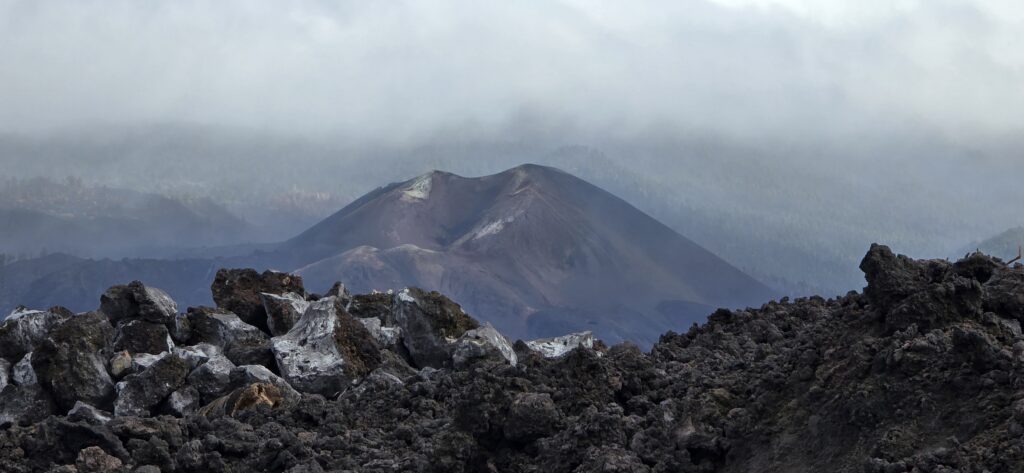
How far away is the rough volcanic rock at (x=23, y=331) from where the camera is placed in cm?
2548

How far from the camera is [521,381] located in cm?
1662

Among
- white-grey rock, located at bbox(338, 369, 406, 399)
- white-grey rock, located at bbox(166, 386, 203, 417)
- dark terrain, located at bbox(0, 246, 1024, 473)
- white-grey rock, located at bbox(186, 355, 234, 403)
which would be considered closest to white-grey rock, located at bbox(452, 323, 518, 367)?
dark terrain, located at bbox(0, 246, 1024, 473)

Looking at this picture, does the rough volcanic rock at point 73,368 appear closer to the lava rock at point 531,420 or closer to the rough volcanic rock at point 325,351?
the rough volcanic rock at point 325,351

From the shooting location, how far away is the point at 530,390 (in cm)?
1650

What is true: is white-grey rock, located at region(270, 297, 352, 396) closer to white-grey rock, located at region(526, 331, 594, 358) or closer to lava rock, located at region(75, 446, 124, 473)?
white-grey rock, located at region(526, 331, 594, 358)

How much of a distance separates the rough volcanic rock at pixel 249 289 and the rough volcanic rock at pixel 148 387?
5610mm

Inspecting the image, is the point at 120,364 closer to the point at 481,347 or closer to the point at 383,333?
the point at 383,333

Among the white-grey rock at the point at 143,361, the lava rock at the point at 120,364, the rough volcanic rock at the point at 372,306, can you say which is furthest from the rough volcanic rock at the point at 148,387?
the rough volcanic rock at the point at 372,306

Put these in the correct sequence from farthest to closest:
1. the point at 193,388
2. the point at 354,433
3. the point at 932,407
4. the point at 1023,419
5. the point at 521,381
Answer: the point at 193,388 < the point at 354,433 < the point at 521,381 < the point at 932,407 < the point at 1023,419

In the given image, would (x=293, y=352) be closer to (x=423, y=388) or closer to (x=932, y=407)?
(x=423, y=388)

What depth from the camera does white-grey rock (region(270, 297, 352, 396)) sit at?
76.0ft

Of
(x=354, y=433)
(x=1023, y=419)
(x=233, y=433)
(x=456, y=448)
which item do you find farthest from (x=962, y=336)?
(x=233, y=433)

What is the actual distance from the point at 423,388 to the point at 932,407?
9582mm

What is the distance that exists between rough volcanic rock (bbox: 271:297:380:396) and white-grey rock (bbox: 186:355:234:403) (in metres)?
1.12
